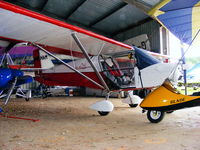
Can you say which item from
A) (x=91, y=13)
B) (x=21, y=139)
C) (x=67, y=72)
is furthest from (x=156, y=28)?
(x=21, y=139)

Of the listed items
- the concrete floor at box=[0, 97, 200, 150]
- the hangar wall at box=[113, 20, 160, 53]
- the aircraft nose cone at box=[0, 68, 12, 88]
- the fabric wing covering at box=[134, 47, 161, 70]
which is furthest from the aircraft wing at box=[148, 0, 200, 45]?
the hangar wall at box=[113, 20, 160, 53]

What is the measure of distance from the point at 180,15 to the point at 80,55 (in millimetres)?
2839

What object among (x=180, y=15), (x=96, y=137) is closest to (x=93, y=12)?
(x=180, y=15)

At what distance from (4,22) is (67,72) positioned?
258cm

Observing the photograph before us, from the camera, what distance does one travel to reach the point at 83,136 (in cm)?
247

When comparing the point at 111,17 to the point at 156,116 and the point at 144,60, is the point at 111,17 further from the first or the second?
the point at 156,116

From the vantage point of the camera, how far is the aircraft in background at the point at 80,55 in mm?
2844

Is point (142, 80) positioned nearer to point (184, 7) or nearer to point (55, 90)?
point (184, 7)

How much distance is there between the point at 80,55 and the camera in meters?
4.95

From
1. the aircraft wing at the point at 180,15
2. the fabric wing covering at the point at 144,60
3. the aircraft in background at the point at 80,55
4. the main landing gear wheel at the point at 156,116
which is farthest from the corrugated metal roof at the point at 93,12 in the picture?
the main landing gear wheel at the point at 156,116

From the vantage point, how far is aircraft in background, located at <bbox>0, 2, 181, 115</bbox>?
2844 millimetres

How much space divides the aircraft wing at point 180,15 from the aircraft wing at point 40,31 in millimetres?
1355

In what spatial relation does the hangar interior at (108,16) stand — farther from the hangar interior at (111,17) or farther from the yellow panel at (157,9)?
the yellow panel at (157,9)

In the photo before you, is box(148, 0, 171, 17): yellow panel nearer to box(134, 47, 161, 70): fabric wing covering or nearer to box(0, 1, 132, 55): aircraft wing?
box(134, 47, 161, 70): fabric wing covering
